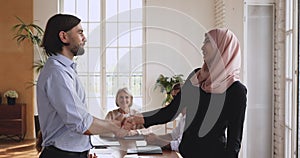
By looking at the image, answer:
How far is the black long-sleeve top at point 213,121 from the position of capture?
2.45 meters

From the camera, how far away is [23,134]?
27.9 ft

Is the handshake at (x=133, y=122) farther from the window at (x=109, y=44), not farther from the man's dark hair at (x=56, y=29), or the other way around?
the window at (x=109, y=44)

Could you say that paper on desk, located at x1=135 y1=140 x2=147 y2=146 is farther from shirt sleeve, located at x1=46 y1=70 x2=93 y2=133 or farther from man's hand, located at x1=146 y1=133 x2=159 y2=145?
shirt sleeve, located at x1=46 y1=70 x2=93 y2=133

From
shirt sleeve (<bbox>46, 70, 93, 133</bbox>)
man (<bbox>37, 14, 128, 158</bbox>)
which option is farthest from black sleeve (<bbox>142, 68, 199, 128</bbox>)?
shirt sleeve (<bbox>46, 70, 93, 133</bbox>)

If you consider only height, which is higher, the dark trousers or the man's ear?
the man's ear

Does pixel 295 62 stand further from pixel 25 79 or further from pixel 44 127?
pixel 25 79

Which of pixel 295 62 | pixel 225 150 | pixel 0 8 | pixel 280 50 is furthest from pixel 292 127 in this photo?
pixel 0 8

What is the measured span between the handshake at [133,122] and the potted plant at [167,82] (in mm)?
3989

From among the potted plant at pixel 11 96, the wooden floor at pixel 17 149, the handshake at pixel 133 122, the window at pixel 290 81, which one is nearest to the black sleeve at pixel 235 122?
the handshake at pixel 133 122

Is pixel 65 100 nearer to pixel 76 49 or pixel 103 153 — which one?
pixel 76 49

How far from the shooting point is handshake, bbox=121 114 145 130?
10.7ft

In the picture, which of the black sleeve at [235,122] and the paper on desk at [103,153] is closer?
the black sleeve at [235,122]

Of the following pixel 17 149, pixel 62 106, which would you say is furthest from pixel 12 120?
pixel 62 106

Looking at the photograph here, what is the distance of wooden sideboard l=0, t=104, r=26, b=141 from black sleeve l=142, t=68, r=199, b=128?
5.66m
